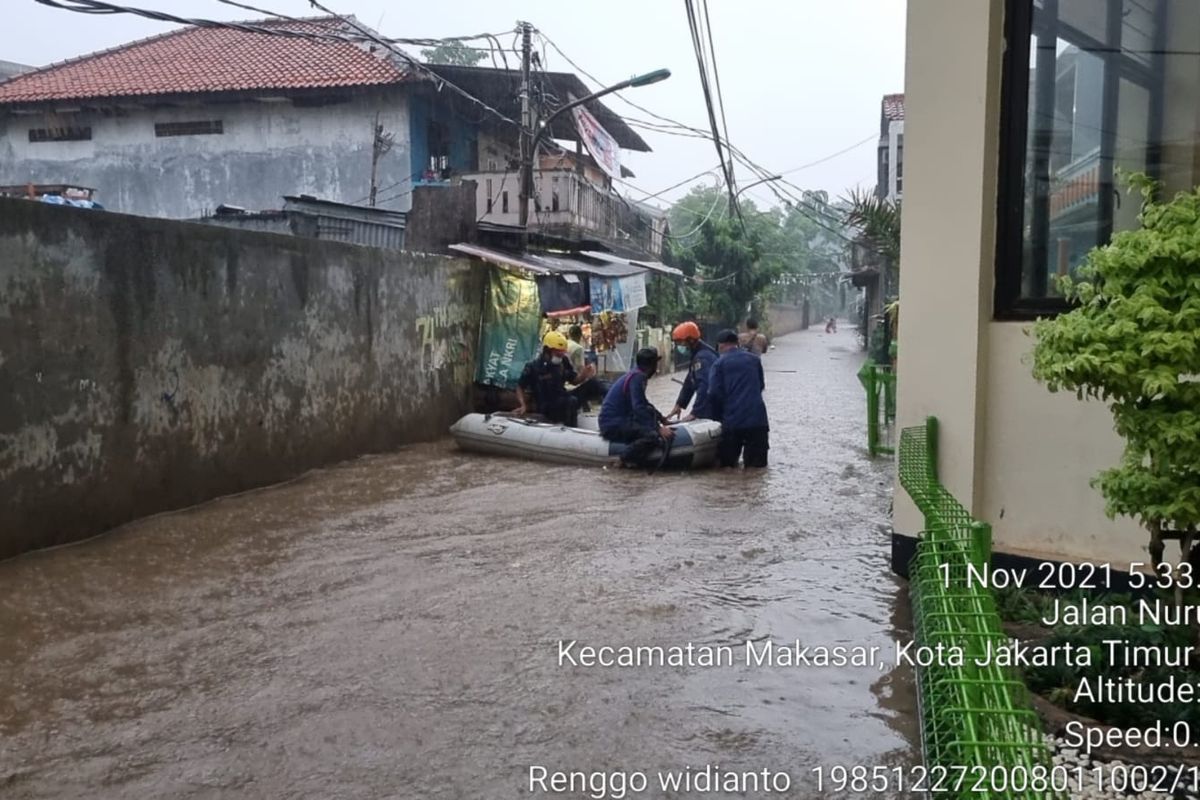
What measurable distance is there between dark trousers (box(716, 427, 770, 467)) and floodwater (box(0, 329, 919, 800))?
55.5 inches

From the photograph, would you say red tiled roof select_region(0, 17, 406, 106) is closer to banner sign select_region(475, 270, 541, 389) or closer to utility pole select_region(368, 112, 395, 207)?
utility pole select_region(368, 112, 395, 207)

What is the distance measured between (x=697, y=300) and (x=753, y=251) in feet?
7.68

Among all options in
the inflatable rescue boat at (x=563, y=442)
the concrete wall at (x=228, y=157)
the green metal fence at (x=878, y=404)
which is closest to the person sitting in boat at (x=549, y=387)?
the inflatable rescue boat at (x=563, y=442)

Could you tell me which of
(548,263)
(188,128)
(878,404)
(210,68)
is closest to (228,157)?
(188,128)

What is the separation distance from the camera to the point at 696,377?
10.9m

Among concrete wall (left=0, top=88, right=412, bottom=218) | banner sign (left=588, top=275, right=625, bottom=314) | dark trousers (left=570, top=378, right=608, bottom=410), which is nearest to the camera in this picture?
→ dark trousers (left=570, top=378, right=608, bottom=410)

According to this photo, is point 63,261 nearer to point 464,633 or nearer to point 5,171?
point 464,633

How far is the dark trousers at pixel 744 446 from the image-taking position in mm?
9883

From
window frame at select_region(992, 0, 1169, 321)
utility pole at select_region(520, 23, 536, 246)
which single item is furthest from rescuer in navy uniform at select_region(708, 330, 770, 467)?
utility pole at select_region(520, 23, 536, 246)

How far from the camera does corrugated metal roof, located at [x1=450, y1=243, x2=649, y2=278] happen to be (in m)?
13.7

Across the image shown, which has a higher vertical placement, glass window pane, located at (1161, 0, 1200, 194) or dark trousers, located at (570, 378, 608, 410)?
glass window pane, located at (1161, 0, 1200, 194)

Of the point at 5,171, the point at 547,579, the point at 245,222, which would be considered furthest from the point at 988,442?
the point at 5,171

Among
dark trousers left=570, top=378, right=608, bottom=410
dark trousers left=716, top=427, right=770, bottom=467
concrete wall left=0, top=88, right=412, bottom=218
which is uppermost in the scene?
concrete wall left=0, top=88, right=412, bottom=218

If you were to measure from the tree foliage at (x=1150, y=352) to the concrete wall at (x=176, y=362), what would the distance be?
5.72 metres
